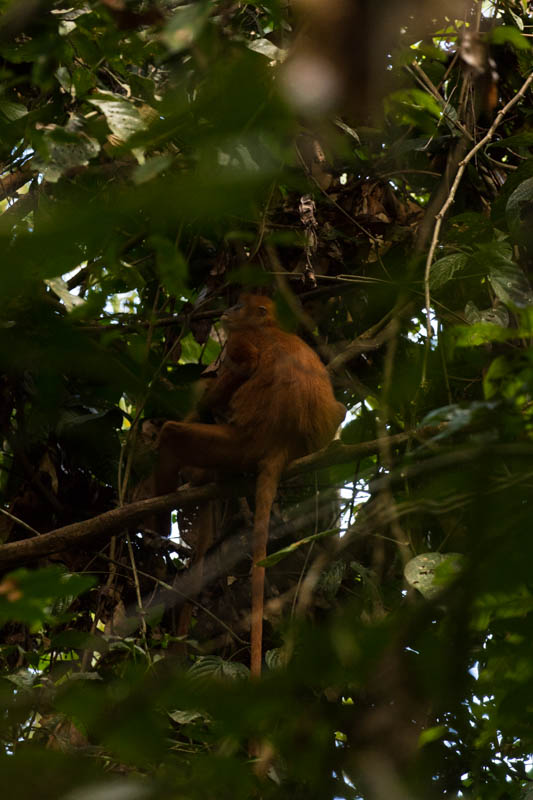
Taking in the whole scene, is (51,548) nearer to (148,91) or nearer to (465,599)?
(148,91)

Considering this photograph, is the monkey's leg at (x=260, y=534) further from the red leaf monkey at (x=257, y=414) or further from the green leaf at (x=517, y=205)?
the green leaf at (x=517, y=205)

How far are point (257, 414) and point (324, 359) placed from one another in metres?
0.87

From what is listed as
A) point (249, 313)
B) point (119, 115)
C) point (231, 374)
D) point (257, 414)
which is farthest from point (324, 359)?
A: point (119, 115)

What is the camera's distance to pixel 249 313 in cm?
458

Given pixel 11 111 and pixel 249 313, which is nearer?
pixel 11 111

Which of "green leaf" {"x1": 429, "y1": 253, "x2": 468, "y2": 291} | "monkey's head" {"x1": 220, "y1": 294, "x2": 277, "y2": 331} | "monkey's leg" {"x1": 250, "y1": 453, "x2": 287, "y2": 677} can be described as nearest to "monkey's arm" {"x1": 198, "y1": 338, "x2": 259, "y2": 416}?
"monkey's head" {"x1": 220, "y1": 294, "x2": 277, "y2": 331}

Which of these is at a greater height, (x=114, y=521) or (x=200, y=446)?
(x=200, y=446)

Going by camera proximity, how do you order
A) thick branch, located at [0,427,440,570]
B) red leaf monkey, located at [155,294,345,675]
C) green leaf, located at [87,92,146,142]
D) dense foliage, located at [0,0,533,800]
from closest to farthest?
dense foliage, located at [0,0,533,800] → green leaf, located at [87,92,146,142] → thick branch, located at [0,427,440,570] → red leaf monkey, located at [155,294,345,675]

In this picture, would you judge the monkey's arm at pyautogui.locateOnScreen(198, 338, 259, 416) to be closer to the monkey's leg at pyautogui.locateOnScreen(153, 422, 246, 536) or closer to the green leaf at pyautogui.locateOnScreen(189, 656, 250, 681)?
the monkey's leg at pyautogui.locateOnScreen(153, 422, 246, 536)

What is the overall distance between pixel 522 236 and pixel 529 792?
2.04 meters

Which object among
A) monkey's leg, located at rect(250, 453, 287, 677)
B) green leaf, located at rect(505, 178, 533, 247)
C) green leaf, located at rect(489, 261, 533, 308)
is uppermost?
green leaf, located at rect(505, 178, 533, 247)

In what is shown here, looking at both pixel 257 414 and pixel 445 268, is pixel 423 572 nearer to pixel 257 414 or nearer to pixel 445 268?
pixel 445 268

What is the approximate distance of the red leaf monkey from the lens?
4.12 metres

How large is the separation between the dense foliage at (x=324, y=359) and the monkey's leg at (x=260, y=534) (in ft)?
→ 0.51
